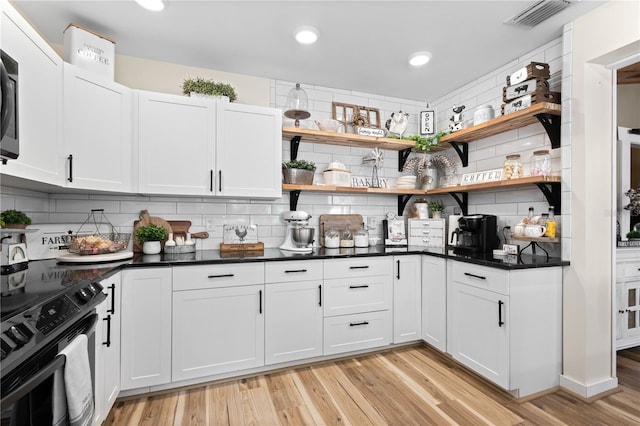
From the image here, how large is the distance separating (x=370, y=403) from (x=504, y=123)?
2.25m

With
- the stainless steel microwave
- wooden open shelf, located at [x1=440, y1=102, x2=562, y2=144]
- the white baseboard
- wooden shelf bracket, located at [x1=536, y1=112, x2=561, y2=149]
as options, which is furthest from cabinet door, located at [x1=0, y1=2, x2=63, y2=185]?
the white baseboard

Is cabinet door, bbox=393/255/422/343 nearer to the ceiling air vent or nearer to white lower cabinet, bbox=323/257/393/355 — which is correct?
white lower cabinet, bbox=323/257/393/355

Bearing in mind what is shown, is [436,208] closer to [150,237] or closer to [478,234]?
[478,234]

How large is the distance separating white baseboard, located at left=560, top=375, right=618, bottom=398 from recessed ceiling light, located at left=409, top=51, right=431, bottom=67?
2524 mm

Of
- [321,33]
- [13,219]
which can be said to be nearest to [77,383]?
[13,219]

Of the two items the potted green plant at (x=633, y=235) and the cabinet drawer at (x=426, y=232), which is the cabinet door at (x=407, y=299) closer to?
the cabinet drawer at (x=426, y=232)

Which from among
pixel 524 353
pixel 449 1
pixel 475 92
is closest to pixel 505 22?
pixel 449 1

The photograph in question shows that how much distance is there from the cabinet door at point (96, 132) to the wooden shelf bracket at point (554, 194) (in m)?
2.99

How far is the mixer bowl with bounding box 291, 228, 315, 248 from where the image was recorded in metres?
2.75

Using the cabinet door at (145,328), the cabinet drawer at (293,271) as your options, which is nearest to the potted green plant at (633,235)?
the cabinet drawer at (293,271)

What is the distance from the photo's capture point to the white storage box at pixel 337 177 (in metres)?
3.00

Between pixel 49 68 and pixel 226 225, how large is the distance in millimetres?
1574

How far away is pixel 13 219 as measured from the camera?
180 centimetres

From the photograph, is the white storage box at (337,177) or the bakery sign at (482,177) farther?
the white storage box at (337,177)
